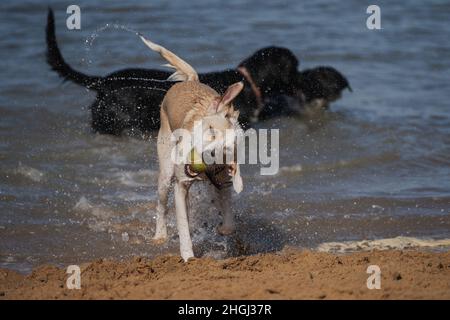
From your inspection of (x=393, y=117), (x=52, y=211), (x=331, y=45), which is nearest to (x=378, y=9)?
(x=331, y=45)

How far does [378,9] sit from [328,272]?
1140 centimetres

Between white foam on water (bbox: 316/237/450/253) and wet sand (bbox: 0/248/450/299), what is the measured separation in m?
0.91

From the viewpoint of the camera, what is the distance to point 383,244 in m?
6.63

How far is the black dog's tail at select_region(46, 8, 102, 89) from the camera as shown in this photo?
30.2 ft

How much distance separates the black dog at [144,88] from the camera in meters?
9.55

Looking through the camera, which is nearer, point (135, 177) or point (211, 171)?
point (211, 171)

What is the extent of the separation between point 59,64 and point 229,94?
4928 millimetres

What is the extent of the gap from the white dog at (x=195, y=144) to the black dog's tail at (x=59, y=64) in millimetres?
3180

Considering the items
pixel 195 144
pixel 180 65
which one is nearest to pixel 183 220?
pixel 195 144

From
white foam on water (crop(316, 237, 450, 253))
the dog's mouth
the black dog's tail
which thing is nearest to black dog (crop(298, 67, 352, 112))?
the black dog's tail

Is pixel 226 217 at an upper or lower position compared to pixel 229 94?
lower

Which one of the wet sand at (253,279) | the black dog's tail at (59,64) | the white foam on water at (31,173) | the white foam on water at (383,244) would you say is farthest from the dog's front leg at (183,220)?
the black dog's tail at (59,64)

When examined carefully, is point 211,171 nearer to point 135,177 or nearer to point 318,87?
point 135,177

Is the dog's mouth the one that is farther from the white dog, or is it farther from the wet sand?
the wet sand
